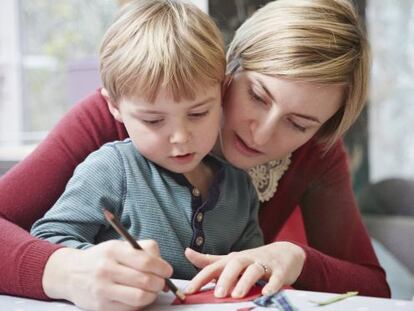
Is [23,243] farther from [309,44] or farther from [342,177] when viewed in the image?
[342,177]

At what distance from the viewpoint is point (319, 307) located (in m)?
0.80

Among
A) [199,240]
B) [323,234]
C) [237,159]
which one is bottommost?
[323,234]

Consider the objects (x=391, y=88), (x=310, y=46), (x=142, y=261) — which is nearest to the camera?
(x=142, y=261)

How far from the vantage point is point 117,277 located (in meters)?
0.81

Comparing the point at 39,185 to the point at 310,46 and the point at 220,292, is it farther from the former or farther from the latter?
the point at 310,46

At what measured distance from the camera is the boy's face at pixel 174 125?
3.21ft

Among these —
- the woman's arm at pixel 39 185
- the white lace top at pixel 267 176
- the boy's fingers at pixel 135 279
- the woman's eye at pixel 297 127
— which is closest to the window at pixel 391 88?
the white lace top at pixel 267 176

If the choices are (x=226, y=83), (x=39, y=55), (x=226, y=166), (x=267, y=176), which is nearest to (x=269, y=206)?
(x=267, y=176)

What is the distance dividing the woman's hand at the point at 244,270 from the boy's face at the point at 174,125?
0.58ft

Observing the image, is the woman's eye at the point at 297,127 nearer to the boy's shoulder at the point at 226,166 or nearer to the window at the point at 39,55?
the boy's shoulder at the point at 226,166

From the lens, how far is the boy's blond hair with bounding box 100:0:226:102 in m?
0.97

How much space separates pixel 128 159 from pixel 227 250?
252 mm

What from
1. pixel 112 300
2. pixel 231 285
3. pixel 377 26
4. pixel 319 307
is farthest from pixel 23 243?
pixel 377 26

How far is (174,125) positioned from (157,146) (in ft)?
0.17
